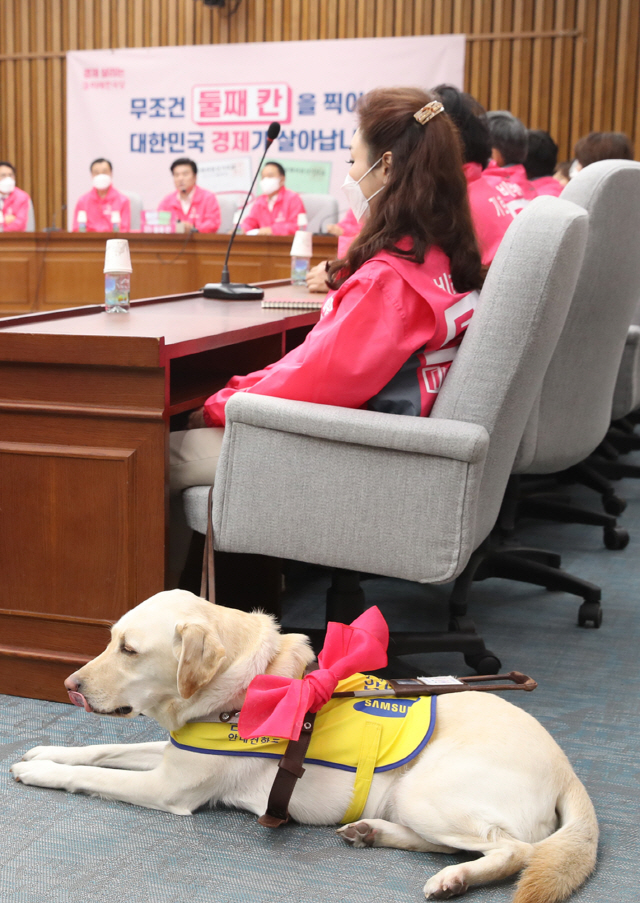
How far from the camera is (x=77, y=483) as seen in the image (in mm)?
1838

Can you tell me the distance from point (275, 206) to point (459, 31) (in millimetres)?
2331

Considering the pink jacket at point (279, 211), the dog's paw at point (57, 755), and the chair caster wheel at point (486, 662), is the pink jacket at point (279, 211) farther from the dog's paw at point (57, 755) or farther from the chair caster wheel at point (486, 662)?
the dog's paw at point (57, 755)

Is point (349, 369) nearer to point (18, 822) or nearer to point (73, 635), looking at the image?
point (73, 635)

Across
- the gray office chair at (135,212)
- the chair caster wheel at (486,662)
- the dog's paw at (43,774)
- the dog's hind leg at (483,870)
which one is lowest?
the chair caster wheel at (486,662)

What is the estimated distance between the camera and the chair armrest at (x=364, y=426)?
1.61 m

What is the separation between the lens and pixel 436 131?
1737 millimetres

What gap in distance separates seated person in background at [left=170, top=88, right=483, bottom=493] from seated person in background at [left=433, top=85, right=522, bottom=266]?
3.35 ft

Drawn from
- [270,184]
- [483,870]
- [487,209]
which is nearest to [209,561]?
[483,870]

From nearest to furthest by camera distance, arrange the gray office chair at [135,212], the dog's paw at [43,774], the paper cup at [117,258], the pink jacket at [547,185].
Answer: the dog's paw at [43,774] → the paper cup at [117,258] → the pink jacket at [547,185] → the gray office chair at [135,212]

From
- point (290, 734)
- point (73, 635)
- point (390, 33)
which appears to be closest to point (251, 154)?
point (390, 33)

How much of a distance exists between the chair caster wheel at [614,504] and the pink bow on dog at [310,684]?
219 cm

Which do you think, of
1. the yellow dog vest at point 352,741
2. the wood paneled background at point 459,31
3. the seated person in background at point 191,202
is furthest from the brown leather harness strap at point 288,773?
the wood paneled background at point 459,31

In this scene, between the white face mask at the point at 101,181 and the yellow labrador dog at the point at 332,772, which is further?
the white face mask at the point at 101,181

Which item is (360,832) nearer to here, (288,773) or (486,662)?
(288,773)
